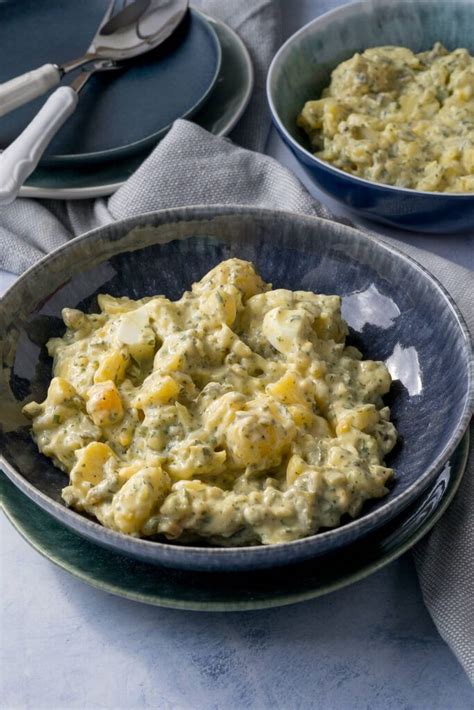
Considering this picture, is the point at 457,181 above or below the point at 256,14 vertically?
below

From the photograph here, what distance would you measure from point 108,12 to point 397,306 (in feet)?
5.37

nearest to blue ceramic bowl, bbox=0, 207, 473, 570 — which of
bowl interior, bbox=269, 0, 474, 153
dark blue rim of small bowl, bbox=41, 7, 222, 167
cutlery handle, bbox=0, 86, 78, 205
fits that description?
cutlery handle, bbox=0, 86, 78, 205

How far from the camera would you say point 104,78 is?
2.94 meters

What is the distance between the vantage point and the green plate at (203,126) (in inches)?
102

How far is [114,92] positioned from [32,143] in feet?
1.58

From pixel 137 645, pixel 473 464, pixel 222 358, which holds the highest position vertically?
Result: pixel 222 358

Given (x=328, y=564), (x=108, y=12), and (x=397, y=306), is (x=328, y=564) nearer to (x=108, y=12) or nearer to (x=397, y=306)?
(x=397, y=306)

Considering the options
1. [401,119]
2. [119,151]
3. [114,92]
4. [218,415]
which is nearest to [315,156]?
[401,119]

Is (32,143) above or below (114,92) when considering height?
above

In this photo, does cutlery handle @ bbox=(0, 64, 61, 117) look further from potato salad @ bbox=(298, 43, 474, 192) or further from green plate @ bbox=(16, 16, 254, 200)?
potato salad @ bbox=(298, 43, 474, 192)

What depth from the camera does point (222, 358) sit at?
6.07ft

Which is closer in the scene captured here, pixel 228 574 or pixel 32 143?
pixel 228 574

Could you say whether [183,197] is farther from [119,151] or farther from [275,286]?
[275,286]

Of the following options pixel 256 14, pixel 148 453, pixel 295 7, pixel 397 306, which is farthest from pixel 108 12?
pixel 148 453
